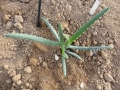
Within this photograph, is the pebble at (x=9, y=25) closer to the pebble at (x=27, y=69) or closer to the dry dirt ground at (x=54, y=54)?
the dry dirt ground at (x=54, y=54)

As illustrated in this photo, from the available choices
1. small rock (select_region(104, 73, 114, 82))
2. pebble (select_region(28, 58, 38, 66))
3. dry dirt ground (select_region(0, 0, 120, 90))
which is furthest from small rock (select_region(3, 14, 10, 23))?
small rock (select_region(104, 73, 114, 82))

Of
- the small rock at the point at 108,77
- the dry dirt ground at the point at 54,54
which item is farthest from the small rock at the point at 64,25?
the small rock at the point at 108,77

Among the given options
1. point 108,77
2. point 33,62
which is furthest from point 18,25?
point 108,77

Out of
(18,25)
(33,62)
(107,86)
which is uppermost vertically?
(18,25)

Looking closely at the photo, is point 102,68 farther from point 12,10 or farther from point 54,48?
point 12,10

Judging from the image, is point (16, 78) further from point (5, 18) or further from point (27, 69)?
point (5, 18)

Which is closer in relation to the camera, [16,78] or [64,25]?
[16,78]

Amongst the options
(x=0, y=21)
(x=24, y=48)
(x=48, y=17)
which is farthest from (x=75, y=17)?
(x=0, y=21)

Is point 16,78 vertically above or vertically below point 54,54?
below

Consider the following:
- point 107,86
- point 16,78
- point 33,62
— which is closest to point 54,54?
point 33,62
